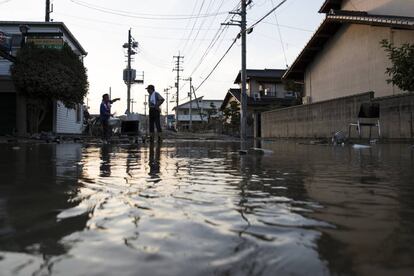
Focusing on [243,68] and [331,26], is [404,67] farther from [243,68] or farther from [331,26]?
[243,68]

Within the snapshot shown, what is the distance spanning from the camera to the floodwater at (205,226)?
221 cm

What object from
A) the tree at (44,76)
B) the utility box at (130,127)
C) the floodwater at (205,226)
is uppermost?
the tree at (44,76)

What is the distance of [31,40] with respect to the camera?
25.5 meters

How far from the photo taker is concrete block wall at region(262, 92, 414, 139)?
16156 millimetres

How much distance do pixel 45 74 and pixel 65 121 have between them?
8.12m

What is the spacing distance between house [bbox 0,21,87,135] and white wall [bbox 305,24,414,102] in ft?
49.4

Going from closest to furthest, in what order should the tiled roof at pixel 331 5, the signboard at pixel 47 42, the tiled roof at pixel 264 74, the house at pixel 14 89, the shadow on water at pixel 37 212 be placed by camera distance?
the shadow on water at pixel 37 212 → the signboard at pixel 47 42 → the house at pixel 14 89 → the tiled roof at pixel 331 5 → the tiled roof at pixel 264 74

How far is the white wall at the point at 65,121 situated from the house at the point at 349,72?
44.8 feet

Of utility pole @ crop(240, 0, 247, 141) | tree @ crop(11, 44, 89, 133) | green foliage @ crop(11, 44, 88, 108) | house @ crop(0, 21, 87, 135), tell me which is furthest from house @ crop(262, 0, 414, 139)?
house @ crop(0, 21, 87, 135)

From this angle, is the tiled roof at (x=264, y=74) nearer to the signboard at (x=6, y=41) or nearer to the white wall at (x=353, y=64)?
the white wall at (x=353, y=64)

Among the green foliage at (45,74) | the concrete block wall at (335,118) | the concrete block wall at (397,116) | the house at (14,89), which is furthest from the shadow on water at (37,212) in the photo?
the house at (14,89)

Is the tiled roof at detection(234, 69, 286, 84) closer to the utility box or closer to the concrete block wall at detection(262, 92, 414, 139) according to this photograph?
the concrete block wall at detection(262, 92, 414, 139)

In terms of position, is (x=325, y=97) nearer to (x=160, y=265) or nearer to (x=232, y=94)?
(x=160, y=265)

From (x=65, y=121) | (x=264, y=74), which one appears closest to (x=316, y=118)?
(x=65, y=121)
